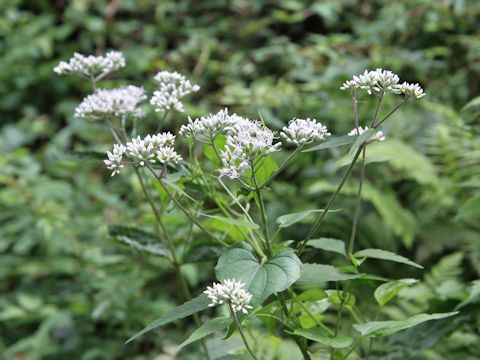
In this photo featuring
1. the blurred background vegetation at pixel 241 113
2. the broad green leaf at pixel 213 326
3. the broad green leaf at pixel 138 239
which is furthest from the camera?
the blurred background vegetation at pixel 241 113

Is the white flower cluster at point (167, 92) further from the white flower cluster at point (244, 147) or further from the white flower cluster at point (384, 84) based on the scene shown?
the white flower cluster at point (384, 84)

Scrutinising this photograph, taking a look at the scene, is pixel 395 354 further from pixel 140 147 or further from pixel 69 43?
pixel 69 43

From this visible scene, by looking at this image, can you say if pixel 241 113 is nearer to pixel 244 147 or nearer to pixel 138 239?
pixel 138 239

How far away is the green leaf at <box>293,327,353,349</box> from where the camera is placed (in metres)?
1.00

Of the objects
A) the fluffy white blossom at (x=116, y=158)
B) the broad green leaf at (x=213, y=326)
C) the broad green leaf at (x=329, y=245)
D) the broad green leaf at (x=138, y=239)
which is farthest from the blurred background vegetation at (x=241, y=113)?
the broad green leaf at (x=213, y=326)

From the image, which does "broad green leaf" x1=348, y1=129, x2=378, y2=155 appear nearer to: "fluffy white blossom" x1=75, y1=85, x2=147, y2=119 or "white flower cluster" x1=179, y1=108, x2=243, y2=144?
"white flower cluster" x1=179, y1=108, x2=243, y2=144

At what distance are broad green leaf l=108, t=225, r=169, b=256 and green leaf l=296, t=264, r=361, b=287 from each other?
1.55 ft

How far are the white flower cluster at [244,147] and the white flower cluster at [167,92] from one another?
0.86 feet

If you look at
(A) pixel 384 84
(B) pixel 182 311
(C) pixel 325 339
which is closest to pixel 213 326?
(B) pixel 182 311

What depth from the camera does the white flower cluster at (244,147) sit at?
1.00m

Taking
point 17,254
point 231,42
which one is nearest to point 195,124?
point 17,254

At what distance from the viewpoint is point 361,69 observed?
301 centimetres

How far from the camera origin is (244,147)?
1009mm

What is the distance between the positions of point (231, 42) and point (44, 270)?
2117mm
